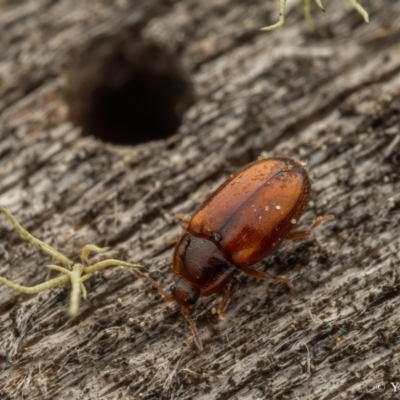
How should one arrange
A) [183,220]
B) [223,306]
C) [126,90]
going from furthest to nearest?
[126,90], [183,220], [223,306]

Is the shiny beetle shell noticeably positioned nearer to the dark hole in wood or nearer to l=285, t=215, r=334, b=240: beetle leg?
l=285, t=215, r=334, b=240: beetle leg

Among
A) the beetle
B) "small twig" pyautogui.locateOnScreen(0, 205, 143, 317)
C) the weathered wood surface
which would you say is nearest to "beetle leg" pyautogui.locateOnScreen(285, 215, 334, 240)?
the beetle

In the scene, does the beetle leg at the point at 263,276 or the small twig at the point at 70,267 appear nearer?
the small twig at the point at 70,267

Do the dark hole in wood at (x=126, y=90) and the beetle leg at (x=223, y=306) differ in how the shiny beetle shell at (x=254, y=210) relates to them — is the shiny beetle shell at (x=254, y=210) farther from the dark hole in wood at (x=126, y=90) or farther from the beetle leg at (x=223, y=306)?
the dark hole in wood at (x=126, y=90)

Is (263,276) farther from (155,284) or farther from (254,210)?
(155,284)

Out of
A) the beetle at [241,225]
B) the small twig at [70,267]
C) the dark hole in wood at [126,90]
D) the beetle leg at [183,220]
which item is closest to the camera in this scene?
the small twig at [70,267]

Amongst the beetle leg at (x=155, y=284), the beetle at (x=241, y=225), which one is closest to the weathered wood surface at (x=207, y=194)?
the beetle leg at (x=155, y=284)

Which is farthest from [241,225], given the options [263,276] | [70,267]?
[70,267]
